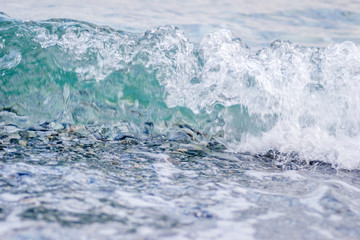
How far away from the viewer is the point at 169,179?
8.96 feet

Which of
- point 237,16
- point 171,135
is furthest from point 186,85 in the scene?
point 237,16

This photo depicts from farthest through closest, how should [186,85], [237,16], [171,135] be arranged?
[237,16] → [186,85] → [171,135]

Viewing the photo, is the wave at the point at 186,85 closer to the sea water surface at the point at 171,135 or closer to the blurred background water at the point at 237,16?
the sea water surface at the point at 171,135

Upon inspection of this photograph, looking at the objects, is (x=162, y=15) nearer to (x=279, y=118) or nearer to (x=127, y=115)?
(x=127, y=115)

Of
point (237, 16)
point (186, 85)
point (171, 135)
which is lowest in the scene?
point (171, 135)

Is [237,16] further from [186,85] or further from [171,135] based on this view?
A: [171,135]

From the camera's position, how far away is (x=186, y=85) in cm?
Answer: 453

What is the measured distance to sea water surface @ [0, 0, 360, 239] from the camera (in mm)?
2025

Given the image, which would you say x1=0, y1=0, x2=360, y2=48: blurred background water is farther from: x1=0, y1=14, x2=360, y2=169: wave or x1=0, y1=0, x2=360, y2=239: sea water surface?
x1=0, y1=14, x2=360, y2=169: wave

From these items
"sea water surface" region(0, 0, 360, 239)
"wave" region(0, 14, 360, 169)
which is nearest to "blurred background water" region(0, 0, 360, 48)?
"sea water surface" region(0, 0, 360, 239)

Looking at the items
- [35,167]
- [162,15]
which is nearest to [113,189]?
[35,167]

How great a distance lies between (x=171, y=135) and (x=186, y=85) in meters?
0.77

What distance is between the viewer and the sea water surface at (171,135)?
203 cm

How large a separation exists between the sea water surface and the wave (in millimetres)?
15
